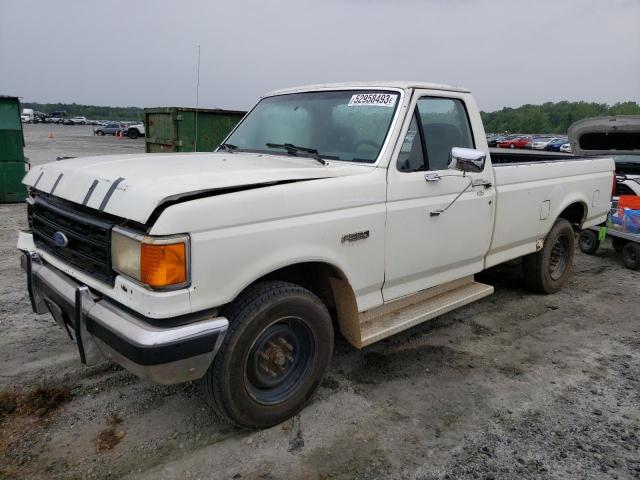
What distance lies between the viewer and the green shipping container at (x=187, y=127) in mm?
9492

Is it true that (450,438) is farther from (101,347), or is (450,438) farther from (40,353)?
(40,353)

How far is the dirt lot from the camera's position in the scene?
2.68 meters

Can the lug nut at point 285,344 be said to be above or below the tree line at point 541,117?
below

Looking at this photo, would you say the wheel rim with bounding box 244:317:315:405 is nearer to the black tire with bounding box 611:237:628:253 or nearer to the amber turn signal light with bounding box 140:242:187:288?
the amber turn signal light with bounding box 140:242:187:288

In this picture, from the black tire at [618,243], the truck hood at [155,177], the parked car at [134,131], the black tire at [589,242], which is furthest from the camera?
the parked car at [134,131]

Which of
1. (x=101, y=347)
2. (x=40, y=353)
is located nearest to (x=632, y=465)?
(x=101, y=347)

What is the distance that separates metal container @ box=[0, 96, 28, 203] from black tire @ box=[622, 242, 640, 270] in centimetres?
1063

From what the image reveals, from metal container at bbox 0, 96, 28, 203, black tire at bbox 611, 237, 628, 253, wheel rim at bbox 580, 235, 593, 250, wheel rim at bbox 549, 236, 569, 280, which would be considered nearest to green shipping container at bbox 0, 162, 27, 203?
metal container at bbox 0, 96, 28, 203

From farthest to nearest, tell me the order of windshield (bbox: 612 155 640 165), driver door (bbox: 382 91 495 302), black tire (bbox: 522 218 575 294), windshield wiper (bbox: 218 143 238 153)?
Answer: windshield (bbox: 612 155 640 165) < black tire (bbox: 522 218 575 294) < windshield wiper (bbox: 218 143 238 153) < driver door (bbox: 382 91 495 302)

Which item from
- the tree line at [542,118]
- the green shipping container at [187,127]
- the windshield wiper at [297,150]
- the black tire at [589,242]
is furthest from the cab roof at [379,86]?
the tree line at [542,118]

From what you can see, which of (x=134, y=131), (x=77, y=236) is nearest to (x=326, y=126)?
(x=77, y=236)

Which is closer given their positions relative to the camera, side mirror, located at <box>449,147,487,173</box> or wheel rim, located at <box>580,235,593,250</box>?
side mirror, located at <box>449,147,487,173</box>

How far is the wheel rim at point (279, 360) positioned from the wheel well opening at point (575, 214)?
3.92 m

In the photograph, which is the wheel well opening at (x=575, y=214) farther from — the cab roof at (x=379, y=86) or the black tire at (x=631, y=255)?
the cab roof at (x=379, y=86)
